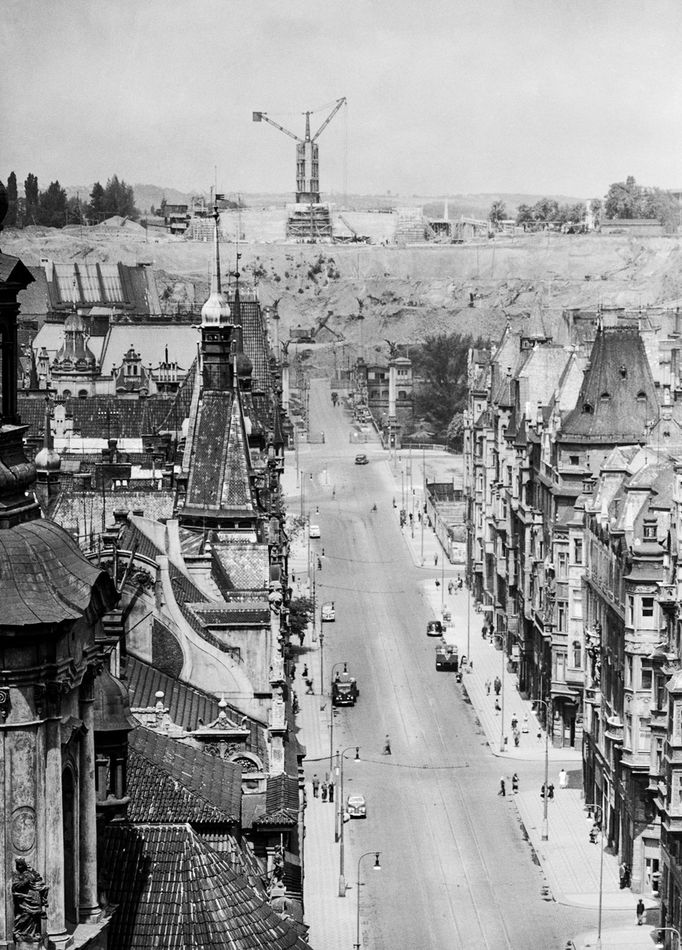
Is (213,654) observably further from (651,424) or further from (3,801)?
(651,424)

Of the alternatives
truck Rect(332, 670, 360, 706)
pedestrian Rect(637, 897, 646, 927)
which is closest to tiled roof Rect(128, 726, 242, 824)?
pedestrian Rect(637, 897, 646, 927)

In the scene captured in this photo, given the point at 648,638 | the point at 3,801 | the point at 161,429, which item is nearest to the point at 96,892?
the point at 3,801

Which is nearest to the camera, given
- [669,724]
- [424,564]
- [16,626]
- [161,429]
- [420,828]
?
[16,626]

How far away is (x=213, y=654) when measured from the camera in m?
69.8

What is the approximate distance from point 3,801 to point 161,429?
110m

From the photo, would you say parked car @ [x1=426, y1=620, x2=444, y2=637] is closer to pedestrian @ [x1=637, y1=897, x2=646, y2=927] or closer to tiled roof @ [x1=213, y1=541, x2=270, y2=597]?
tiled roof @ [x1=213, y1=541, x2=270, y2=597]

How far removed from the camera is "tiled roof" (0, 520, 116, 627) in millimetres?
26141

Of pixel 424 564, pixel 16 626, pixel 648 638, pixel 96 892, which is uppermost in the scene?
pixel 16 626

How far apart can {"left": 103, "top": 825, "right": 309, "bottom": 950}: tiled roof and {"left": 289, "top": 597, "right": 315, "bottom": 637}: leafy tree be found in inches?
4298

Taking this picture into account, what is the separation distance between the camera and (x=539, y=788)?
11056 cm

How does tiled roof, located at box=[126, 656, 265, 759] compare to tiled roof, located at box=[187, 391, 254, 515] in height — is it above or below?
below

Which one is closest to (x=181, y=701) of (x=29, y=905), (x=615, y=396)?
(x=29, y=905)

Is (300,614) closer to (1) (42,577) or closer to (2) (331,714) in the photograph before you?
(2) (331,714)

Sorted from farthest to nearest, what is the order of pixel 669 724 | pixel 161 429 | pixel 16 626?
pixel 161 429, pixel 669 724, pixel 16 626
